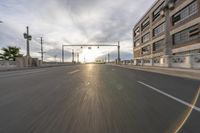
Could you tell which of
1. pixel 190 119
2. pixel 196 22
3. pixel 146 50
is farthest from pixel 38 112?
pixel 146 50

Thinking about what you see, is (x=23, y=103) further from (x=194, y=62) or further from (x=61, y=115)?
(x=194, y=62)

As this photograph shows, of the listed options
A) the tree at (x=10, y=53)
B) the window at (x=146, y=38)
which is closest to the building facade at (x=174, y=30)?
the window at (x=146, y=38)

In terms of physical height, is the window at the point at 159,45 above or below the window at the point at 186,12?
below

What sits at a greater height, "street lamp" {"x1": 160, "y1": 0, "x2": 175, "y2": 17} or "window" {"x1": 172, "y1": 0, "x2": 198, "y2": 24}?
"window" {"x1": 172, "y1": 0, "x2": 198, "y2": 24}

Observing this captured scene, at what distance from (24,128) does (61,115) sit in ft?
3.02

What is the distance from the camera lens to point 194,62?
677 inches

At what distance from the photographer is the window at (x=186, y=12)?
3300 centimetres

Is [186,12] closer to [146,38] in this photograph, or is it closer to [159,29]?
[159,29]

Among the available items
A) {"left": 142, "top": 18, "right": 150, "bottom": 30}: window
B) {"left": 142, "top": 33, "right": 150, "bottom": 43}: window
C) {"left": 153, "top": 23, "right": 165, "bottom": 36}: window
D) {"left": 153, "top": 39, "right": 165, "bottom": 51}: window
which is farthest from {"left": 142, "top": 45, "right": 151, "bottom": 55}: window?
{"left": 142, "top": 18, "right": 150, "bottom": 30}: window

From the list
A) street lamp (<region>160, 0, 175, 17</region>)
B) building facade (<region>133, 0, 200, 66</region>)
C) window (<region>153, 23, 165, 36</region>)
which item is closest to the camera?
street lamp (<region>160, 0, 175, 17</region>)

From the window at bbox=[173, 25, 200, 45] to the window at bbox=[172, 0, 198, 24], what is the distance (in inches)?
119

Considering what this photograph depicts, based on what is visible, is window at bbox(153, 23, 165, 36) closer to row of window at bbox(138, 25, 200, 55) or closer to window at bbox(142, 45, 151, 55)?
row of window at bbox(138, 25, 200, 55)

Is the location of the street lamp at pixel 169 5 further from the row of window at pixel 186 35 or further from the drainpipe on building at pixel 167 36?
the row of window at pixel 186 35

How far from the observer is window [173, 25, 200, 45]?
32406mm
